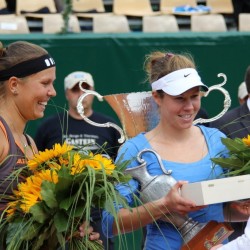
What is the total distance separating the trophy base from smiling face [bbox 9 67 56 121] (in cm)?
85

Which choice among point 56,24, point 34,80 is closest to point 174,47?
point 56,24

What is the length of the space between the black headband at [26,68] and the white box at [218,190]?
86 centimetres

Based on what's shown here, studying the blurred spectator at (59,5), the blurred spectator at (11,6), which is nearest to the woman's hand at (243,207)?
the blurred spectator at (59,5)

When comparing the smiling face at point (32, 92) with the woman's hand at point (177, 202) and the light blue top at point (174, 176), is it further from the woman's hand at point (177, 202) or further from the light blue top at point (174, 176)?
the woman's hand at point (177, 202)

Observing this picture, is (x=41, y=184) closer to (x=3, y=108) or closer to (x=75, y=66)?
(x=3, y=108)

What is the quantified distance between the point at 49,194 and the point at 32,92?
629mm

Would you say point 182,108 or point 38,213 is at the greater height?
point 182,108

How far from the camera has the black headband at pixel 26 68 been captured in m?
3.87

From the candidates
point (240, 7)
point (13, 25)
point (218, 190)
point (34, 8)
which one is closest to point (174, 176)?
point (218, 190)

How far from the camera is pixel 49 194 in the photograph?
338cm

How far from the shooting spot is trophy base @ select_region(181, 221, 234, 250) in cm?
369

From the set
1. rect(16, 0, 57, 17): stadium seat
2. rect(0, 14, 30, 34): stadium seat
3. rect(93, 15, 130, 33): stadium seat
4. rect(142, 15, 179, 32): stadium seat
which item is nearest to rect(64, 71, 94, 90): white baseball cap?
rect(0, 14, 30, 34): stadium seat

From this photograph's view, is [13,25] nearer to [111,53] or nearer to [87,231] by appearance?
[111,53]

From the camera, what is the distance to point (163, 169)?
3.73 metres
